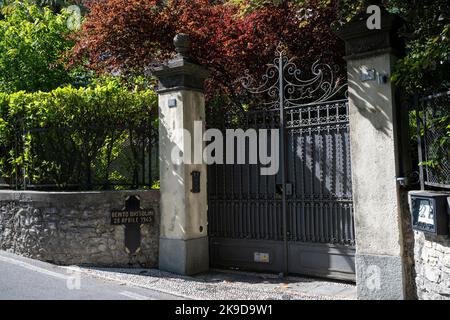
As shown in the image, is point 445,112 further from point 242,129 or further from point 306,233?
point 242,129

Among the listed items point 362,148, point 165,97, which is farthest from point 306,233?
point 165,97

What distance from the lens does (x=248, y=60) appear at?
360 inches

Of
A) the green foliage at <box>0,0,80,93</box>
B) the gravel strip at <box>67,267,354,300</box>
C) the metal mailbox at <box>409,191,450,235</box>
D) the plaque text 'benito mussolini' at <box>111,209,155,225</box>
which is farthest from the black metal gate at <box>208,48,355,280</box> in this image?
the green foliage at <box>0,0,80,93</box>

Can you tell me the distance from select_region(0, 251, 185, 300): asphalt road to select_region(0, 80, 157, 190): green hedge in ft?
5.61

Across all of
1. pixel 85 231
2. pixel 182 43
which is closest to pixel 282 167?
pixel 182 43

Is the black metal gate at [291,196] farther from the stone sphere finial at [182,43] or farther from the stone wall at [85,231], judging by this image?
the stone sphere finial at [182,43]

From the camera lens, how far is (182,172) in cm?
738

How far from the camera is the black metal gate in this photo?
259 inches

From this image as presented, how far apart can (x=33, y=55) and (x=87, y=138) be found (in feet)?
24.1

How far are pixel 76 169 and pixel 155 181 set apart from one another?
1.47m

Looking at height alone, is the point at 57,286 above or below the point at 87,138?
below

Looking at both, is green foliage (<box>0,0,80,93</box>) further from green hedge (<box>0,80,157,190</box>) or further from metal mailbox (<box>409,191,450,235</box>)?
metal mailbox (<box>409,191,450,235</box>)

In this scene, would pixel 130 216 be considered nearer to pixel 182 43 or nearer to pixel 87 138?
pixel 87 138

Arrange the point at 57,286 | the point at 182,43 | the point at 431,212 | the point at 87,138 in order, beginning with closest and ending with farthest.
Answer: the point at 431,212 < the point at 57,286 < the point at 182,43 < the point at 87,138
